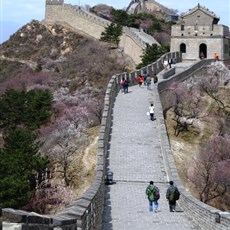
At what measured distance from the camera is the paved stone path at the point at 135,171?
46.6 feet

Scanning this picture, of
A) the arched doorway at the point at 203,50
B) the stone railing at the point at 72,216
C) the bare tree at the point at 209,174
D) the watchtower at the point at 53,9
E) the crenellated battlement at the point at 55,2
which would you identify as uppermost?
the crenellated battlement at the point at 55,2

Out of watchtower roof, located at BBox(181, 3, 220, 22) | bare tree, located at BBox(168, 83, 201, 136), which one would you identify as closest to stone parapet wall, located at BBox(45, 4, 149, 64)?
watchtower roof, located at BBox(181, 3, 220, 22)

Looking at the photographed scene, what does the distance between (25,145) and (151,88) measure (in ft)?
30.6

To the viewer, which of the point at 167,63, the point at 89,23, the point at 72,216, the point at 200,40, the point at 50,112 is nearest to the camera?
the point at 72,216

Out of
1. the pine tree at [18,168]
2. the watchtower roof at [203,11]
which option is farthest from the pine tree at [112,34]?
the pine tree at [18,168]

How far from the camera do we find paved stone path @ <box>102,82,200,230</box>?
14203mm

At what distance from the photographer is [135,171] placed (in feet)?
61.6

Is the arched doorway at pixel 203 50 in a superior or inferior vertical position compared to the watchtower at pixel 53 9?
inferior

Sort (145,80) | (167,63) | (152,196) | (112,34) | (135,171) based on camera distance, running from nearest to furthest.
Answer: (152,196), (135,171), (145,80), (167,63), (112,34)

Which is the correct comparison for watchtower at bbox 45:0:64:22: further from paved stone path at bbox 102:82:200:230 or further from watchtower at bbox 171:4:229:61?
paved stone path at bbox 102:82:200:230

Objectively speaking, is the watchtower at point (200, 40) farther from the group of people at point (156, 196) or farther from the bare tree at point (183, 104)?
the group of people at point (156, 196)

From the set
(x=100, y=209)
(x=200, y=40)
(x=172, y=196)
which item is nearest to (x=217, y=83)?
(x=200, y=40)

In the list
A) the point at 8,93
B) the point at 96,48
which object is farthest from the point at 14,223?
the point at 96,48

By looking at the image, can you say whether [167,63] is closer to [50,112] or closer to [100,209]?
[50,112]
